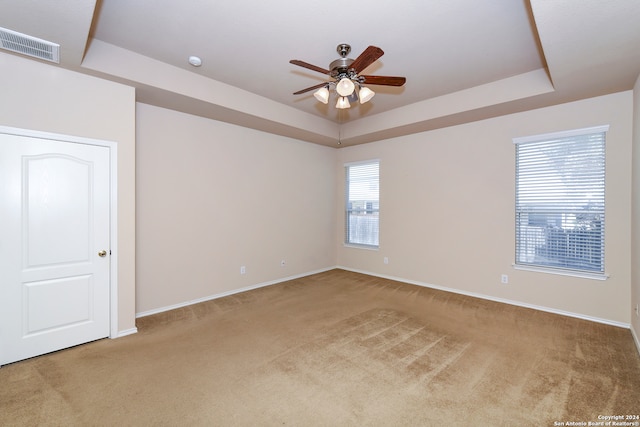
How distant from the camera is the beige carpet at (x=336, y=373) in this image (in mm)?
1904

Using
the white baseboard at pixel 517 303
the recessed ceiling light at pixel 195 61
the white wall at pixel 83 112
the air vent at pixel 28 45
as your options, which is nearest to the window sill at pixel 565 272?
the white baseboard at pixel 517 303

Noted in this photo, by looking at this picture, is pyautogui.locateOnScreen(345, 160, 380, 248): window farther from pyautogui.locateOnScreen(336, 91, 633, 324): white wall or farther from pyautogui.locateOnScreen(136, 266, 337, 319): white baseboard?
pyautogui.locateOnScreen(136, 266, 337, 319): white baseboard

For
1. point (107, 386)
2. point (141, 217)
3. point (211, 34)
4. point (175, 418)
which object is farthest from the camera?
point (141, 217)

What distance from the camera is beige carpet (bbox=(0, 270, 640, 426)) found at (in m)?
1.90

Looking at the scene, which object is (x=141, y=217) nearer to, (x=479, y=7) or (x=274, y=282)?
(x=274, y=282)

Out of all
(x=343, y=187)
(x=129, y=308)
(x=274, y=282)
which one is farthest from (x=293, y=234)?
(x=129, y=308)

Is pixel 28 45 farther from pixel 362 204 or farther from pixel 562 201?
pixel 562 201

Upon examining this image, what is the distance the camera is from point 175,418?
186cm

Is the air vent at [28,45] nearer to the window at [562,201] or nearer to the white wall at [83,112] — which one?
the white wall at [83,112]

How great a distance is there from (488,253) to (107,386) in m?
4.77

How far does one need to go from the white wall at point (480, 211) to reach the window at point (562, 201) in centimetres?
10

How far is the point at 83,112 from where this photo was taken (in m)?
2.85

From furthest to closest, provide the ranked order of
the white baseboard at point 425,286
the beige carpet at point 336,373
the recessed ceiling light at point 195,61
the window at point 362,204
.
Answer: the window at point 362,204, the white baseboard at point 425,286, the recessed ceiling light at point 195,61, the beige carpet at point 336,373

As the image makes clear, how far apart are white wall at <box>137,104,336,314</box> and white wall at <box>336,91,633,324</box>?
53.9 inches
